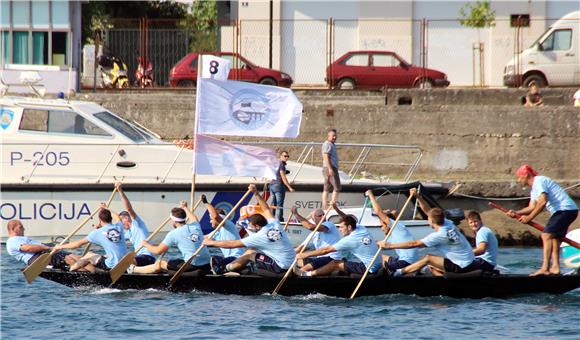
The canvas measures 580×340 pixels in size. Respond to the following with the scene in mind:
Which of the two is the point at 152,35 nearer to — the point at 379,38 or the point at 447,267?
the point at 379,38

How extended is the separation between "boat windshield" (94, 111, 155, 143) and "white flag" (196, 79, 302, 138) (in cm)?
374

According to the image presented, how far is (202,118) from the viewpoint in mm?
17672

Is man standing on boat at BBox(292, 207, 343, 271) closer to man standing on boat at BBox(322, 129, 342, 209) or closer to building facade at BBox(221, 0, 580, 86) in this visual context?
man standing on boat at BBox(322, 129, 342, 209)

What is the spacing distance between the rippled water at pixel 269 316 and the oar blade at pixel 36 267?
300mm

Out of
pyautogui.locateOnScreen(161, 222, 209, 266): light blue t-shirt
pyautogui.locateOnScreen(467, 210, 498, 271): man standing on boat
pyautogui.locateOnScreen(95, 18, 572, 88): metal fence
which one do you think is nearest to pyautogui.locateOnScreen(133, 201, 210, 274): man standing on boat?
pyautogui.locateOnScreen(161, 222, 209, 266): light blue t-shirt

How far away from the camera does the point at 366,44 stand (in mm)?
37438

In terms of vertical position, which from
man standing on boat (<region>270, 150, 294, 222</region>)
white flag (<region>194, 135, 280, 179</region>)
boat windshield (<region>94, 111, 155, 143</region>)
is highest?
boat windshield (<region>94, 111, 155, 143</region>)

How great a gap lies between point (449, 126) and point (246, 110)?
8328mm

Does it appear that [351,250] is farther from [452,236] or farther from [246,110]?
[246,110]

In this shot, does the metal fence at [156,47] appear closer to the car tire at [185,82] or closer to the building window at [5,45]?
the car tire at [185,82]

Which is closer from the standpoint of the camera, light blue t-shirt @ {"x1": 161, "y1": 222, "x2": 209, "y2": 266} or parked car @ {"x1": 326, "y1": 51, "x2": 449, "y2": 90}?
light blue t-shirt @ {"x1": 161, "y1": 222, "x2": 209, "y2": 266}

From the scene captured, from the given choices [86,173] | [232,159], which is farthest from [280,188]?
[232,159]

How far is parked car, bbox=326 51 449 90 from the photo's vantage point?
30109 millimetres

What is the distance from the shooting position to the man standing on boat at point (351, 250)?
53.4 ft
